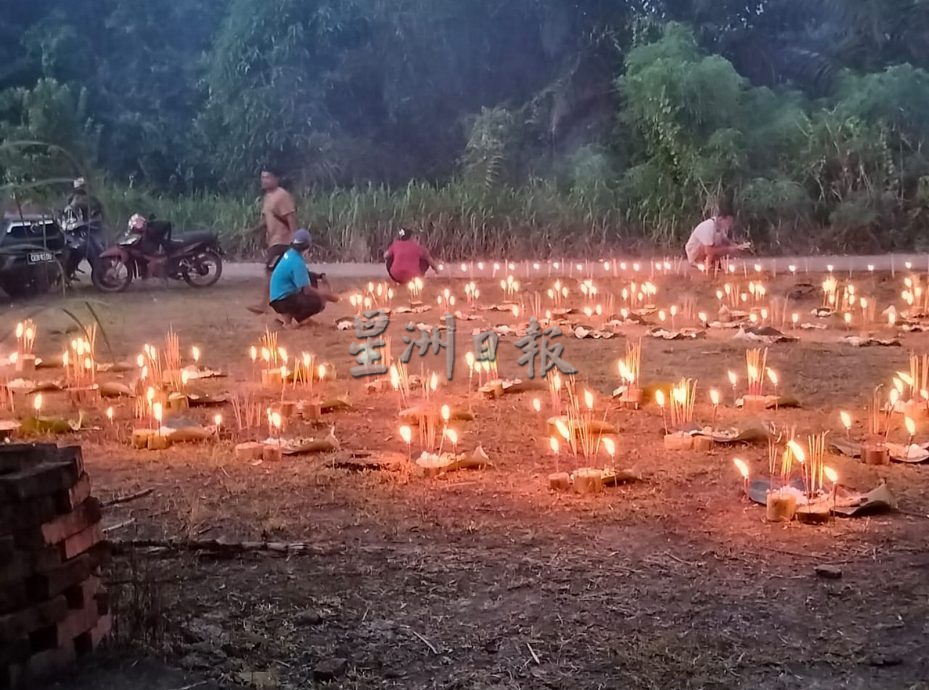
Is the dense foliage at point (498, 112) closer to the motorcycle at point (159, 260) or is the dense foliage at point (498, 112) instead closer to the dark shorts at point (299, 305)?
the motorcycle at point (159, 260)

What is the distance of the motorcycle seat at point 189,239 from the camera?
41.8 ft

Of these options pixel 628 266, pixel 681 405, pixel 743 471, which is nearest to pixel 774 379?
pixel 681 405

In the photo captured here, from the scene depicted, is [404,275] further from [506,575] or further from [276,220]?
[506,575]

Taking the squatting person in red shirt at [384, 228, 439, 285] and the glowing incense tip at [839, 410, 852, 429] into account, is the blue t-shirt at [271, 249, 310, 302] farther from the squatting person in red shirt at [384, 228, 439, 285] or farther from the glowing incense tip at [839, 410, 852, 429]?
the glowing incense tip at [839, 410, 852, 429]

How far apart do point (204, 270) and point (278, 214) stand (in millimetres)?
2940

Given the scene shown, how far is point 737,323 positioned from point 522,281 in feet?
11.6

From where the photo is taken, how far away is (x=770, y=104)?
17109mm

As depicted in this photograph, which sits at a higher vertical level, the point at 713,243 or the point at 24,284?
the point at 713,243

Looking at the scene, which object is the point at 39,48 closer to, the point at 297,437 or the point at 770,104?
the point at 770,104

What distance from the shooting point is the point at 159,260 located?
492 inches

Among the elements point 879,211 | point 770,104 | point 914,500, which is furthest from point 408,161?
point 914,500

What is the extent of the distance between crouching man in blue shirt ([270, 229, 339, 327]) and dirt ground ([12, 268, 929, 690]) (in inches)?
133

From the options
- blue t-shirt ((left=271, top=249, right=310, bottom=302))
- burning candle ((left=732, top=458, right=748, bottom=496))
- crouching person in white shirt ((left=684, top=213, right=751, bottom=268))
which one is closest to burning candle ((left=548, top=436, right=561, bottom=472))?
burning candle ((left=732, top=458, right=748, bottom=496))

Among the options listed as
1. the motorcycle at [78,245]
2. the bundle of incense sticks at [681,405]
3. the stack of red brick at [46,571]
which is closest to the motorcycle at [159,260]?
the motorcycle at [78,245]
